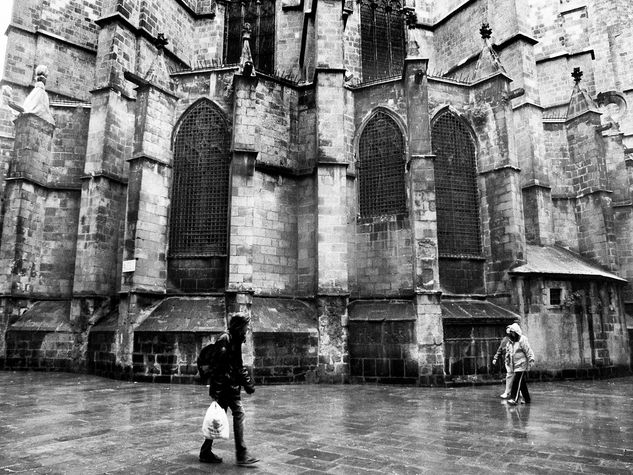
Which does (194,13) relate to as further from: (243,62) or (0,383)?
(0,383)

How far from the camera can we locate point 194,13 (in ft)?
68.2

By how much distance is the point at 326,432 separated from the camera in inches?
249

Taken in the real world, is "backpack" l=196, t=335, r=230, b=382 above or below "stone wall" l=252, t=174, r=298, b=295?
below

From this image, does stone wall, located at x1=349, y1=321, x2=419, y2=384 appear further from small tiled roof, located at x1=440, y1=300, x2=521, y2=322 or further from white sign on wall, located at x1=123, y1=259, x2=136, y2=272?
white sign on wall, located at x1=123, y1=259, x2=136, y2=272

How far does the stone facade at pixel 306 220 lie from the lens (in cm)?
1291

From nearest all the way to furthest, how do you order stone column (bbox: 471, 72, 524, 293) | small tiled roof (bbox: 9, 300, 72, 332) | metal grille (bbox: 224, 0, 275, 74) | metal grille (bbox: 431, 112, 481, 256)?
1. stone column (bbox: 471, 72, 524, 293)
2. small tiled roof (bbox: 9, 300, 72, 332)
3. metal grille (bbox: 431, 112, 481, 256)
4. metal grille (bbox: 224, 0, 275, 74)

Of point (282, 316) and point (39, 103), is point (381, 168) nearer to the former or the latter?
point (282, 316)

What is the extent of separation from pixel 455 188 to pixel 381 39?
9630 millimetres

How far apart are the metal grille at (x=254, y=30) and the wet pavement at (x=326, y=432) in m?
Answer: 15.9

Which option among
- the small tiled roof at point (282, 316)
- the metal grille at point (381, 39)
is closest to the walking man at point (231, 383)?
the small tiled roof at point (282, 316)

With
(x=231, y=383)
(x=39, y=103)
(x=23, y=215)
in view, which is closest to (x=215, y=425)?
(x=231, y=383)

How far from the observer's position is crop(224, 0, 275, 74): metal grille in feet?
69.8

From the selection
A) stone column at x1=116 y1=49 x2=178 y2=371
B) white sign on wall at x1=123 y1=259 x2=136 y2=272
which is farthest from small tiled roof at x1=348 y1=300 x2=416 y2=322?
white sign on wall at x1=123 y1=259 x2=136 y2=272

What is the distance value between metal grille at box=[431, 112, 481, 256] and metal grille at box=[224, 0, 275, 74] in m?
9.40
